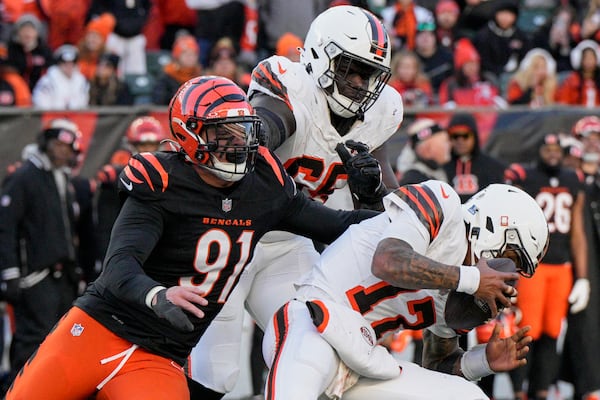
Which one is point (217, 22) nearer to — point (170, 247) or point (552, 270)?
point (552, 270)

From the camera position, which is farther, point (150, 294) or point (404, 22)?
point (404, 22)

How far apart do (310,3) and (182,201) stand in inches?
258

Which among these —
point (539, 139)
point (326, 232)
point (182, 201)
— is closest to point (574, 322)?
point (539, 139)

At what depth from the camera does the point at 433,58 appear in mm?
10875

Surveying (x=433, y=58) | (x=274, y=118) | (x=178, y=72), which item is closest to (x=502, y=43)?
(x=433, y=58)

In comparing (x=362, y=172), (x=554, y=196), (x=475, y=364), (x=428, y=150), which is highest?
(x=362, y=172)

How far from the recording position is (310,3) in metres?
10.6

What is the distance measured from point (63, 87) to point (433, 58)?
334cm

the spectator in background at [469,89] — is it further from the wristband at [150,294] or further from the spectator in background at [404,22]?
the wristband at [150,294]

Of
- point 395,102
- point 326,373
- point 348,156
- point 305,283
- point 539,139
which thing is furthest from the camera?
point 539,139

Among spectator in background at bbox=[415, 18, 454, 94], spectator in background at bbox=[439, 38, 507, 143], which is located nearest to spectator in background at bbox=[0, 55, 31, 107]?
spectator in background at bbox=[439, 38, 507, 143]

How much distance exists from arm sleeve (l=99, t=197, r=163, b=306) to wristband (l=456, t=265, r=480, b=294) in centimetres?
100

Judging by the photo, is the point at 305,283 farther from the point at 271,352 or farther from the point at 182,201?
the point at 182,201

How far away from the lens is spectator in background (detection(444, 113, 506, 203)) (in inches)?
311
